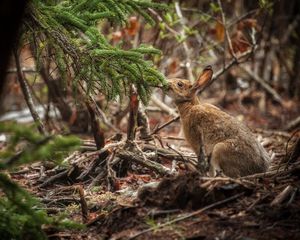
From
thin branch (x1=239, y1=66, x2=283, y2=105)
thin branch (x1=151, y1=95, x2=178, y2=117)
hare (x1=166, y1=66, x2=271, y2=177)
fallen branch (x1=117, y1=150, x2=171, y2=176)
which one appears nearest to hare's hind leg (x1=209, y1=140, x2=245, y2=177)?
hare (x1=166, y1=66, x2=271, y2=177)

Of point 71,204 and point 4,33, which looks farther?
point 71,204

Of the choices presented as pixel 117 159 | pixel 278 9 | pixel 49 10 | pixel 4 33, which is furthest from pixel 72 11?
pixel 278 9

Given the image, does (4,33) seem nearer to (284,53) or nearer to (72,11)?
(72,11)

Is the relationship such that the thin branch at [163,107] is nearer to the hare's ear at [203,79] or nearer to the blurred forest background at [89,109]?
the blurred forest background at [89,109]

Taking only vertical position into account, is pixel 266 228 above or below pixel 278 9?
below

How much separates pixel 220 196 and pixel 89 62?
175 centimetres

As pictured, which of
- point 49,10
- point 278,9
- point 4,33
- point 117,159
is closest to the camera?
point 4,33

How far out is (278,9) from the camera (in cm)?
1234

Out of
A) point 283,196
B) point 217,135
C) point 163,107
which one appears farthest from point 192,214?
point 163,107

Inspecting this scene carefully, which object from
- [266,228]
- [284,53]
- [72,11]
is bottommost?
[266,228]

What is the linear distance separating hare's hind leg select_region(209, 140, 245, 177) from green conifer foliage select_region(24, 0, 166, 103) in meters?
0.89

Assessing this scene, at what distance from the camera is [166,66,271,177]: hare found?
509cm

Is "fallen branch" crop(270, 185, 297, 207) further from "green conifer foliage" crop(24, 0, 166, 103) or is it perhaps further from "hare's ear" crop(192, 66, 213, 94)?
"hare's ear" crop(192, 66, 213, 94)

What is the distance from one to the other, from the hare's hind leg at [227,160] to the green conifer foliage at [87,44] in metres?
0.89
